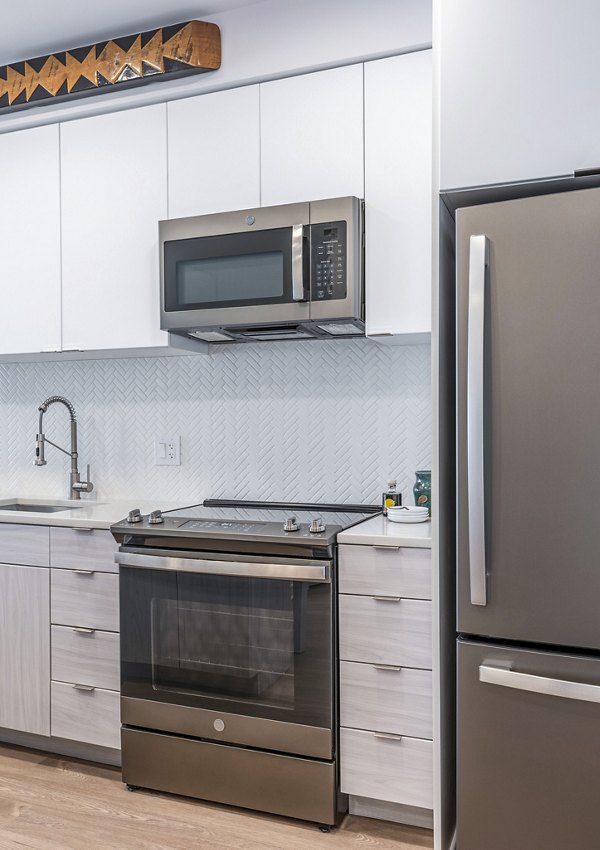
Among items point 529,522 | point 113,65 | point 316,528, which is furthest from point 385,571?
point 113,65

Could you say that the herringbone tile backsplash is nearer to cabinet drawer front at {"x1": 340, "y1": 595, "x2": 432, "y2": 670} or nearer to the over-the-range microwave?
the over-the-range microwave

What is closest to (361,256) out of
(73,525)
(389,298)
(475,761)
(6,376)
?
(389,298)

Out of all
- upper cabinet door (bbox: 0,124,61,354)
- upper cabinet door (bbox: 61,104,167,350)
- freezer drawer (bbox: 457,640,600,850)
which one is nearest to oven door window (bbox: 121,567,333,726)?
freezer drawer (bbox: 457,640,600,850)

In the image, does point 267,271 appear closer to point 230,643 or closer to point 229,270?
point 229,270

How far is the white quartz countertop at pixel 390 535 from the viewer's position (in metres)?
2.06

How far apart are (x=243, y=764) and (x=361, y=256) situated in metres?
1.62

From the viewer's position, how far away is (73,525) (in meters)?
2.51

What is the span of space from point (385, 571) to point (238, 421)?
1037mm

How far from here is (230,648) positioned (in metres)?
2.24

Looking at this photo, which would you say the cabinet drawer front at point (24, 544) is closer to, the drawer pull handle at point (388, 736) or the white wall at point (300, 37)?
the drawer pull handle at point (388, 736)

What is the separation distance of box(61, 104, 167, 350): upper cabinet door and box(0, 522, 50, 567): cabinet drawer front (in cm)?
71

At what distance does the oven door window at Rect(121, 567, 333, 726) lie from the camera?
2131 mm

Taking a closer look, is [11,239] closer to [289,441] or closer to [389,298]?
[289,441]

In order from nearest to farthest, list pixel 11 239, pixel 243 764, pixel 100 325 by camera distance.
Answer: pixel 243 764, pixel 100 325, pixel 11 239
